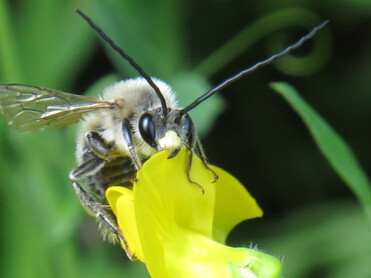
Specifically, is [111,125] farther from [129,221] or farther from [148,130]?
[129,221]

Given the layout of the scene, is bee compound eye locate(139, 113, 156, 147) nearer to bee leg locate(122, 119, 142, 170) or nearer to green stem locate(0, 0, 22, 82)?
bee leg locate(122, 119, 142, 170)

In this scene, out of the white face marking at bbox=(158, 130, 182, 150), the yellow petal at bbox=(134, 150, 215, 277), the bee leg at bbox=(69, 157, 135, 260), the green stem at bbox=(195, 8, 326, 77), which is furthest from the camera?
the green stem at bbox=(195, 8, 326, 77)

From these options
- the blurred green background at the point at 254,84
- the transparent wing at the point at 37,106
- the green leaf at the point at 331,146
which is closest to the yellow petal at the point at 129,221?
the transparent wing at the point at 37,106

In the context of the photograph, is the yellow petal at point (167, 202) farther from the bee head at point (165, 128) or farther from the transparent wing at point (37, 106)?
the transparent wing at point (37, 106)

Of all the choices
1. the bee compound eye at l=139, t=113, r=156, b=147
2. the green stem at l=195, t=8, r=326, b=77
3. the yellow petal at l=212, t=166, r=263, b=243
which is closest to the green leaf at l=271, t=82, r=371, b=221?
→ the yellow petal at l=212, t=166, r=263, b=243

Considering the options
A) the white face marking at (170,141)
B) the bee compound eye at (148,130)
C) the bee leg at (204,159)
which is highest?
the bee compound eye at (148,130)

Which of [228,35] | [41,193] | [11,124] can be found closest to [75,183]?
[11,124]
